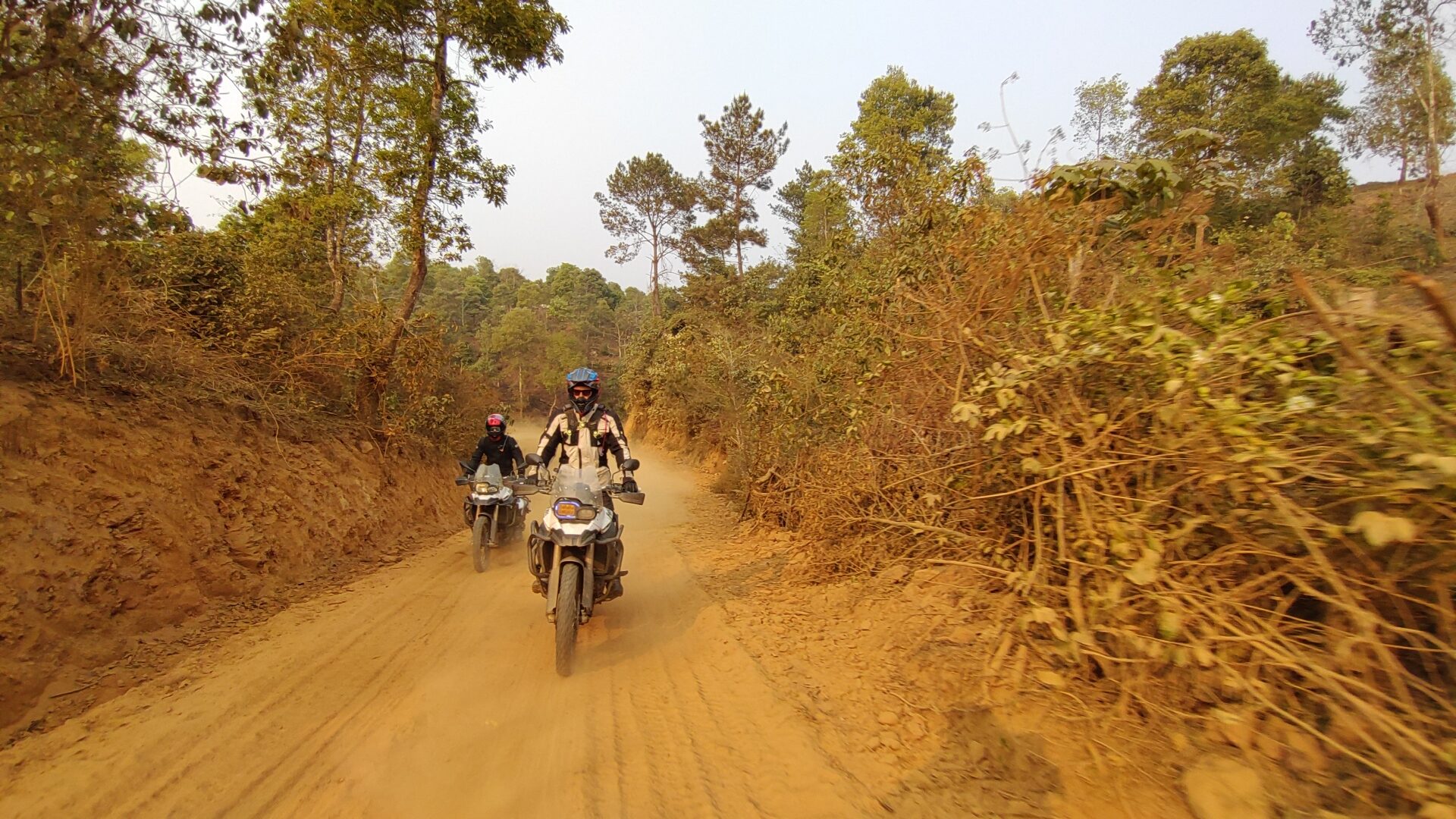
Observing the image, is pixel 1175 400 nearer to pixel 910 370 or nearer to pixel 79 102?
pixel 910 370

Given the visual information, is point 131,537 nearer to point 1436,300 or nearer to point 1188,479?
point 1188,479

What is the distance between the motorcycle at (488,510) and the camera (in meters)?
6.87

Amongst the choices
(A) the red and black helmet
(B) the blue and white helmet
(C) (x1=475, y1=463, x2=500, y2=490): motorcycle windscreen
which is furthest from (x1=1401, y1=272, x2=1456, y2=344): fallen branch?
(A) the red and black helmet

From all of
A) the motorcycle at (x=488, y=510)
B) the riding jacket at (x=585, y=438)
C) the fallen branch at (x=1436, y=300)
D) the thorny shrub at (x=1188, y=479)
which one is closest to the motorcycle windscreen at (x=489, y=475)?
the motorcycle at (x=488, y=510)

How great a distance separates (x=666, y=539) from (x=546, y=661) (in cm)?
413

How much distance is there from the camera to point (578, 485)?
180 inches

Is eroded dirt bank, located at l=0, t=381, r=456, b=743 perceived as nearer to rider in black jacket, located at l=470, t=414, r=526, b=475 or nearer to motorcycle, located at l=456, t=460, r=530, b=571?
motorcycle, located at l=456, t=460, r=530, b=571

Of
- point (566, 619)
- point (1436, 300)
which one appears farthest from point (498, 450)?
point (1436, 300)

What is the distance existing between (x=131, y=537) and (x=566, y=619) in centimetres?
330

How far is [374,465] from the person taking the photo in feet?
27.7

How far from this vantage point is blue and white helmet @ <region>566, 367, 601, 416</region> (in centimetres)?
509

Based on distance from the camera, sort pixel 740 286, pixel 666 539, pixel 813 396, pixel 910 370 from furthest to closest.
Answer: pixel 740 286
pixel 666 539
pixel 813 396
pixel 910 370

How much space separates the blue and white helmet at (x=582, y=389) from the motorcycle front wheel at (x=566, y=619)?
1444 mm

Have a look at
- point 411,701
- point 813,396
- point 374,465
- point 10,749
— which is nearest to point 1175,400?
point 411,701
